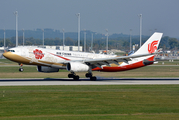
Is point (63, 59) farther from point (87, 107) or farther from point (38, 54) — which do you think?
point (87, 107)

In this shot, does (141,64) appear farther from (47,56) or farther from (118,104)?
(118,104)

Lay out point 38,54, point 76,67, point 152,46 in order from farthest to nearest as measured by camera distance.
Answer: point 152,46 < point 38,54 < point 76,67

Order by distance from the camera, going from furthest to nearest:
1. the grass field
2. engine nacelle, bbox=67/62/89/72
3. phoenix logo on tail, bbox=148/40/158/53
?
phoenix logo on tail, bbox=148/40/158/53
engine nacelle, bbox=67/62/89/72
the grass field

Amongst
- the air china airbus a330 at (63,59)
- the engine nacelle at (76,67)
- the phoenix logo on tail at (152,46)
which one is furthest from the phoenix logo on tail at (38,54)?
the phoenix logo on tail at (152,46)

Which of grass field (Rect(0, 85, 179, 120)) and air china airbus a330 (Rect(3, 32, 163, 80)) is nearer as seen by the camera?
grass field (Rect(0, 85, 179, 120))

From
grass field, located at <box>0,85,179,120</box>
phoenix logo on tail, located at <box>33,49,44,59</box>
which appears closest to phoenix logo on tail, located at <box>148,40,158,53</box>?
phoenix logo on tail, located at <box>33,49,44,59</box>

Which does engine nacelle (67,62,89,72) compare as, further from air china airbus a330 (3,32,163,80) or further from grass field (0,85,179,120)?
grass field (0,85,179,120)

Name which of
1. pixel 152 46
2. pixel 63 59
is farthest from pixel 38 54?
pixel 152 46

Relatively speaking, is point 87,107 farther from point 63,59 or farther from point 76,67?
point 63,59

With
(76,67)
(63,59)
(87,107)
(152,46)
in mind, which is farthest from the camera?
(152,46)

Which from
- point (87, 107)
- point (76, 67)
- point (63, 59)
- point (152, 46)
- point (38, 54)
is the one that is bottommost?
point (87, 107)

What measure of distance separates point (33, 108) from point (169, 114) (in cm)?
882

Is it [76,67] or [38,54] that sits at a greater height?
[38,54]

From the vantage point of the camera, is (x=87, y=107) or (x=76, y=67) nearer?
(x=87, y=107)
